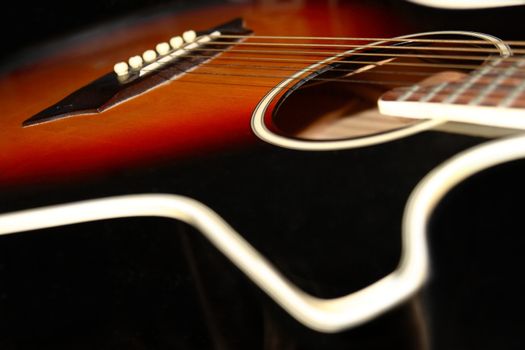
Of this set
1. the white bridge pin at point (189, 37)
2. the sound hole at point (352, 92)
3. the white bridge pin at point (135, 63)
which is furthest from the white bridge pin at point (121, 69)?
the sound hole at point (352, 92)

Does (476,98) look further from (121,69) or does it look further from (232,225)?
(121,69)

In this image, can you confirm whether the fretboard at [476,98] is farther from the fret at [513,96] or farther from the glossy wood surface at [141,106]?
the glossy wood surface at [141,106]

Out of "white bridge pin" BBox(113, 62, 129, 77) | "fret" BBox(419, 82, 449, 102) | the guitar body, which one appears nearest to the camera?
the guitar body

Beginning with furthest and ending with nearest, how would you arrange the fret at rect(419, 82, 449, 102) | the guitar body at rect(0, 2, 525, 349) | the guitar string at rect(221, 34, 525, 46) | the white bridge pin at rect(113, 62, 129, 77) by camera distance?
the white bridge pin at rect(113, 62, 129, 77), the guitar string at rect(221, 34, 525, 46), the fret at rect(419, 82, 449, 102), the guitar body at rect(0, 2, 525, 349)

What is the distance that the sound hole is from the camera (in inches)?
26.2

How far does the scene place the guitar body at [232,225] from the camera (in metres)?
0.37

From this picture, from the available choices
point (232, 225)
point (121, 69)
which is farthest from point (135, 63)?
point (232, 225)

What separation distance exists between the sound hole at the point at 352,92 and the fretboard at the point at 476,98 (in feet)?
0.44

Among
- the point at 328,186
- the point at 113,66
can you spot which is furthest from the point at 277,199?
the point at 113,66

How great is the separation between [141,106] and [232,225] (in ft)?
0.99

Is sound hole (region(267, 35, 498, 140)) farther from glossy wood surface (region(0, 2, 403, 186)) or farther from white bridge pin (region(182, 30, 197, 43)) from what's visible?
white bridge pin (region(182, 30, 197, 43))

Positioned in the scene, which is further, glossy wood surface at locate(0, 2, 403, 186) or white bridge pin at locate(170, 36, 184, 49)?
white bridge pin at locate(170, 36, 184, 49)

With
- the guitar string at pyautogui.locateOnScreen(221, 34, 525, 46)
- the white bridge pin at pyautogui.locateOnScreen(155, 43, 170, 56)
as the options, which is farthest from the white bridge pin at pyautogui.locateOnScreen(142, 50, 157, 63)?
the guitar string at pyautogui.locateOnScreen(221, 34, 525, 46)

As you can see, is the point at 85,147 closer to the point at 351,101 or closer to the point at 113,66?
the point at 113,66
